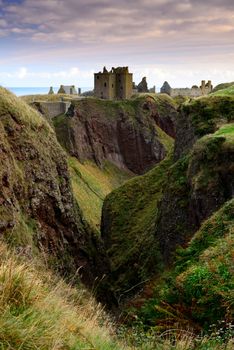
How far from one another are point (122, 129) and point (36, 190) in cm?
8676

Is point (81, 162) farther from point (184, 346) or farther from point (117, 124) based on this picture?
point (184, 346)

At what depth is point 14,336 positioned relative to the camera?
5.26 m

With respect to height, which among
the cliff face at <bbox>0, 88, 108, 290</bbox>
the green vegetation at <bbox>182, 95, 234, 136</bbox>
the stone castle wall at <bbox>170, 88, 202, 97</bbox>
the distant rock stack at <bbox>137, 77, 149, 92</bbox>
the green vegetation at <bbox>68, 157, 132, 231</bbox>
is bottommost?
the green vegetation at <bbox>68, 157, 132, 231</bbox>

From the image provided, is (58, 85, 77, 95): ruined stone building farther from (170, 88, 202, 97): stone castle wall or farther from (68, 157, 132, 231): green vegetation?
(68, 157, 132, 231): green vegetation

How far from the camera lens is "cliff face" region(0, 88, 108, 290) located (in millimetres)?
24688

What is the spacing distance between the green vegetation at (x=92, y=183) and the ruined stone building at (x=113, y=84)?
2082 cm

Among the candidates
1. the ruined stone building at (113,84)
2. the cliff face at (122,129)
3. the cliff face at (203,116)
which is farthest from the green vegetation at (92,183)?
the ruined stone building at (113,84)

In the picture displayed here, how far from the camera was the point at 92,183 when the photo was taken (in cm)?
8850

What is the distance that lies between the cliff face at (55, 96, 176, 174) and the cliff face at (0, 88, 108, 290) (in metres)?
69.8

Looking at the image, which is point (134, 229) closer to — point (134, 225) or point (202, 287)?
point (134, 225)

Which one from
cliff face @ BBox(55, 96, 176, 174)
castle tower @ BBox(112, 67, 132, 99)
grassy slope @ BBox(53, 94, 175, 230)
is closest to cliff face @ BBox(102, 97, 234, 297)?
grassy slope @ BBox(53, 94, 175, 230)

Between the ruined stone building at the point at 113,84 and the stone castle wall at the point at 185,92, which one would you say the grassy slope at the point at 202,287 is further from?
the stone castle wall at the point at 185,92

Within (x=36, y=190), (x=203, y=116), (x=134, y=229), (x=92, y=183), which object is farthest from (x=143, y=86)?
(x=36, y=190)

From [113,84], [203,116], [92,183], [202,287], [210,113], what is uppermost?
[113,84]
